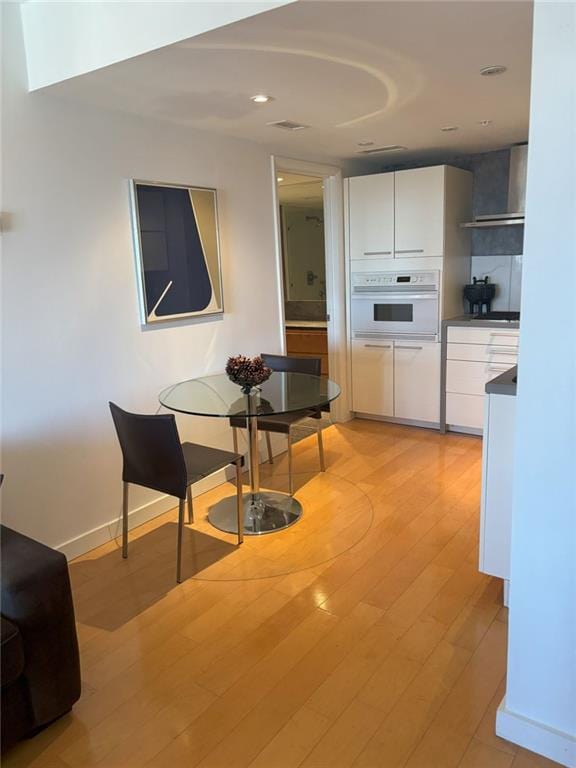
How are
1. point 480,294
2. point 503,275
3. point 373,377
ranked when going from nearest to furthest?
1. point 480,294
2. point 503,275
3. point 373,377

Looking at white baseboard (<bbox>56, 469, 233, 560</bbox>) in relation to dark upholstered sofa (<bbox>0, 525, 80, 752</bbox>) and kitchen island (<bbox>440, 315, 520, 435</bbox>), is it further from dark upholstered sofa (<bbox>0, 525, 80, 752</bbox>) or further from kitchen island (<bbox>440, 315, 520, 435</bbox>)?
kitchen island (<bbox>440, 315, 520, 435</bbox>)

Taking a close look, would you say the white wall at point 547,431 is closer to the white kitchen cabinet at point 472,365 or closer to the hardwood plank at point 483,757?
the hardwood plank at point 483,757

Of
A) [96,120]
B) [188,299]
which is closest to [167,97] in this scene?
[96,120]

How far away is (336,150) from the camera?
166 inches

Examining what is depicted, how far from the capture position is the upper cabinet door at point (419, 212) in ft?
14.2

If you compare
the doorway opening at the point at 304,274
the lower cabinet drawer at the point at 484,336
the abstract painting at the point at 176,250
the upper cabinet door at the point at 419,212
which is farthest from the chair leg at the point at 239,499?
the doorway opening at the point at 304,274

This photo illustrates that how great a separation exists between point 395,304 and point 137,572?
296 cm

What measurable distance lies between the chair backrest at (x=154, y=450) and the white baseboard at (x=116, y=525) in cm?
50

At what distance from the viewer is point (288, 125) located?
329 centimetres

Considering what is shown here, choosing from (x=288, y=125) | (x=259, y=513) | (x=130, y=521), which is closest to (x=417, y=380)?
(x=259, y=513)

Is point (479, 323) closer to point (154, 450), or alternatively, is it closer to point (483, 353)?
point (483, 353)

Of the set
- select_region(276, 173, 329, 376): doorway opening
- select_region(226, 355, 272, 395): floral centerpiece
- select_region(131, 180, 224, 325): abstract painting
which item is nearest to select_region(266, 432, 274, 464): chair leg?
select_region(131, 180, 224, 325): abstract painting

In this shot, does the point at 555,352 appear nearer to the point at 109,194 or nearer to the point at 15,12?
the point at 109,194

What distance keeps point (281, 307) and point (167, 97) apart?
180 cm
